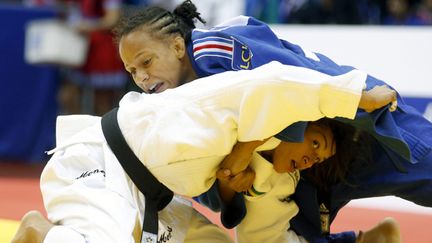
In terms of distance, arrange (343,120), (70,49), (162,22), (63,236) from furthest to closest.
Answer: (70,49) < (162,22) < (343,120) < (63,236)

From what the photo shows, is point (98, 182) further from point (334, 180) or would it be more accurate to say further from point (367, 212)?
point (367, 212)

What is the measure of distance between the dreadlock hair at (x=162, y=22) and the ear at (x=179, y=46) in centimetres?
2

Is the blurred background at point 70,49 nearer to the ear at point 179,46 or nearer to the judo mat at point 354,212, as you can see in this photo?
the judo mat at point 354,212

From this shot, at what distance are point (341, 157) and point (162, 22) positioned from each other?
793mm

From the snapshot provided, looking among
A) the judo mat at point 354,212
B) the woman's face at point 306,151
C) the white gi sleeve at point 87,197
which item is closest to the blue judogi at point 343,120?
the woman's face at point 306,151

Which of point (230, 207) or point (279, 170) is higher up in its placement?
point (279, 170)

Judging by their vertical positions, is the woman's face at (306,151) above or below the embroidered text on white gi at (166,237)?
above

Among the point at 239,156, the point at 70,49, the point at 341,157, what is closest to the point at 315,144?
the point at 341,157

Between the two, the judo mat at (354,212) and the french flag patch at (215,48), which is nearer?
the french flag patch at (215,48)

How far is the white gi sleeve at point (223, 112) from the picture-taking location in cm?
235

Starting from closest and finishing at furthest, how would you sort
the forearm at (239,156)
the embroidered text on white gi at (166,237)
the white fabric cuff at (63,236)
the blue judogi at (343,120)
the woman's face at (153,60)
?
→ the white fabric cuff at (63,236)
the forearm at (239,156)
the embroidered text on white gi at (166,237)
the blue judogi at (343,120)
the woman's face at (153,60)

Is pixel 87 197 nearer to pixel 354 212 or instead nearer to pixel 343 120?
pixel 343 120

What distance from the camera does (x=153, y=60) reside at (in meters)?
3.01

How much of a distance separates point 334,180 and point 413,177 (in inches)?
10.6
